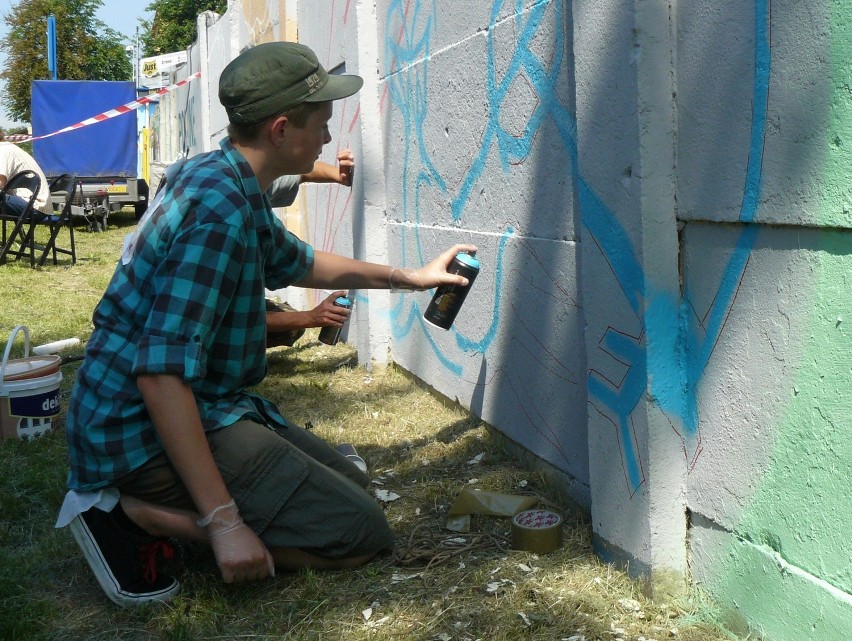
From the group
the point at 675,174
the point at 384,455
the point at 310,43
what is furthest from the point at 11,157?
the point at 675,174

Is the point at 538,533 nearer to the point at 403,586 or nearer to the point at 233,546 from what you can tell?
the point at 403,586

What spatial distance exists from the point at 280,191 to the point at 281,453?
2770 mm

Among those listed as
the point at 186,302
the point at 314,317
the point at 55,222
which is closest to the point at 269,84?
the point at 186,302

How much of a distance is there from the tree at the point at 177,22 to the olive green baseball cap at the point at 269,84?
40.0 m

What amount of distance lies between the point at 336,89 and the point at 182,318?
0.86 metres

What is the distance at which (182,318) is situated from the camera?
241 centimetres

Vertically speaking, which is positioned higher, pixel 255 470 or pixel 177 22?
pixel 177 22

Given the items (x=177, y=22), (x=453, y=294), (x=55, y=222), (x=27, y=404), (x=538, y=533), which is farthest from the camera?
(x=177, y=22)

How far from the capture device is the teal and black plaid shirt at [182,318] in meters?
2.42

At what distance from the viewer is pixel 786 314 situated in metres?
2.03

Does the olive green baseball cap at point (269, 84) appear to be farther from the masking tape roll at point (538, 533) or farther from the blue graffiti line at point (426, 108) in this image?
the masking tape roll at point (538, 533)

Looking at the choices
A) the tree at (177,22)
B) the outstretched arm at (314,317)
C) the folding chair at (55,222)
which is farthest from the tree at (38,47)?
the outstretched arm at (314,317)

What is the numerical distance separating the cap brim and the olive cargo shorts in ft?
3.34

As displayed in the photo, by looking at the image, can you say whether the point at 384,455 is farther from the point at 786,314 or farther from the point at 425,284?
the point at 786,314
